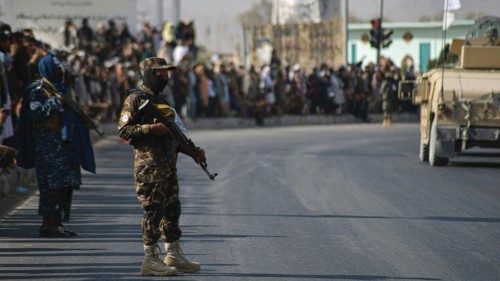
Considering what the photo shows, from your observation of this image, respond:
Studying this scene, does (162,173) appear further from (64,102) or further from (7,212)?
(7,212)

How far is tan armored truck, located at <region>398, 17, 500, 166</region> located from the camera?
2073 centimetres

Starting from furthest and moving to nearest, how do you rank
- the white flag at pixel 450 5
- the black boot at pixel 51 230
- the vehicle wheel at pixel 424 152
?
the white flag at pixel 450 5 < the vehicle wheel at pixel 424 152 < the black boot at pixel 51 230

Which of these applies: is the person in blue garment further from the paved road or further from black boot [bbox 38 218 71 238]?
the paved road

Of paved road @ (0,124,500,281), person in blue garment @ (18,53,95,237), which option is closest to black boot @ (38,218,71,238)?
person in blue garment @ (18,53,95,237)

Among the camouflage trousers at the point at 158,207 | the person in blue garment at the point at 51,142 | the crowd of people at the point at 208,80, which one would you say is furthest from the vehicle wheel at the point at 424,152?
the camouflage trousers at the point at 158,207

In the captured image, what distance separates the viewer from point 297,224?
1318 cm

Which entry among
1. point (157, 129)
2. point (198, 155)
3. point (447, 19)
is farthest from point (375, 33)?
point (157, 129)

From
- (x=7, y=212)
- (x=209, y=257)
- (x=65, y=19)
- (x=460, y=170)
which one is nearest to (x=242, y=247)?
(x=209, y=257)

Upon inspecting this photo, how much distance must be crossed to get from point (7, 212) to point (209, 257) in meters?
4.20

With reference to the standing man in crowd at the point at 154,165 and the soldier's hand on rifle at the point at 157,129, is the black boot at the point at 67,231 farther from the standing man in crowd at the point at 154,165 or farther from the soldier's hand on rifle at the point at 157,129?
the soldier's hand on rifle at the point at 157,129

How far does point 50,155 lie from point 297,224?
2425 millimetres

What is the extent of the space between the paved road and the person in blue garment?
0.32 metres

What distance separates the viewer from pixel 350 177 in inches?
748

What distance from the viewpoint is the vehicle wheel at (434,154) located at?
20891mm
